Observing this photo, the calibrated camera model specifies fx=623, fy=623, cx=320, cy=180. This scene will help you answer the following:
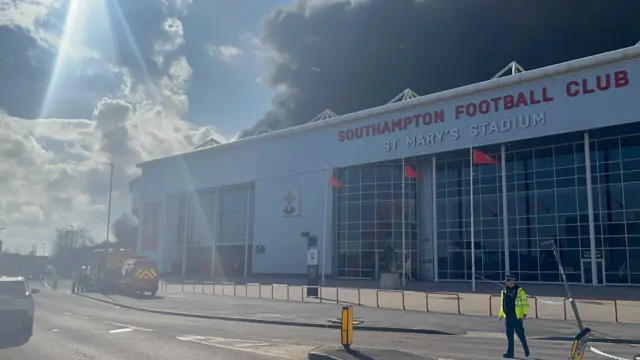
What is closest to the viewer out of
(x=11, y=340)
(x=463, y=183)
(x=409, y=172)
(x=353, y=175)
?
(x=11, y=340)

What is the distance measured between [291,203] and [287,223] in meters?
1.81

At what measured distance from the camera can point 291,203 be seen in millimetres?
51906

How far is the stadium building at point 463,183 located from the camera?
36.4 metres

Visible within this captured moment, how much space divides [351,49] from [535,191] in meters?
38.7

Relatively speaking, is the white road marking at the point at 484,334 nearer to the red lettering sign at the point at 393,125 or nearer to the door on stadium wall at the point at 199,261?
the red lettering sign at the point at 393,125

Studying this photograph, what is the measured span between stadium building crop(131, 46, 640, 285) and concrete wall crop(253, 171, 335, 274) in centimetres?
13

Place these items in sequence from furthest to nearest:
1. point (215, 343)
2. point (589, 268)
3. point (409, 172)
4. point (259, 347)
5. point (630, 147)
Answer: point (409, 172), point (589, 268), point (630, 147), point (215, 343), point (259, 347)

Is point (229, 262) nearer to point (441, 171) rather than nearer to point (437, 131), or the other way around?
point (441, 171)

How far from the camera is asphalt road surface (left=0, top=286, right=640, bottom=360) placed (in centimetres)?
1237

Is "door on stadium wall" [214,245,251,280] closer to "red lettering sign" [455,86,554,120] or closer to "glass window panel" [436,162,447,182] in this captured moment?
"glass window panel" [436,162,447,182]

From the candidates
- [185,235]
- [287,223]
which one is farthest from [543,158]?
[185,235]

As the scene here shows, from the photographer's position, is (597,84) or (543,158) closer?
(597,84)

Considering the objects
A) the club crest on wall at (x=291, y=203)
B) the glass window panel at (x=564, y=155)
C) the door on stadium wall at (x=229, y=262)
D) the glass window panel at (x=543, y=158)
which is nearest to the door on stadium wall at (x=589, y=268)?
the glass window panel at (x=564, y=155)

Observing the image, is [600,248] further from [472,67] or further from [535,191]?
[472,67]
